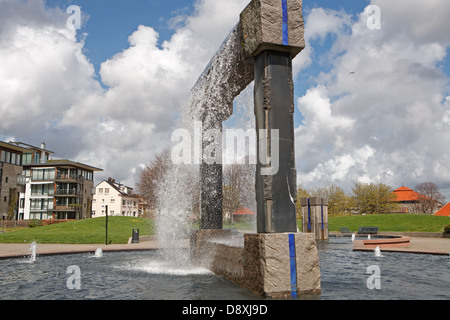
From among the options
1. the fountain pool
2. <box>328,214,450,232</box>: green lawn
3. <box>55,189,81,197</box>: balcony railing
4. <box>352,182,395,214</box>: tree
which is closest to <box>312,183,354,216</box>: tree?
→ <box>352,182,395,214</box>: tree

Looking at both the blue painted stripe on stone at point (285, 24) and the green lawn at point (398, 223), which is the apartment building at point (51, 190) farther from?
the blue painted stripe on stone at point (285, 24)

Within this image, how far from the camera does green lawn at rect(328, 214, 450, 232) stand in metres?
27.8

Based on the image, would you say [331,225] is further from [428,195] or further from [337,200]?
[428,195]

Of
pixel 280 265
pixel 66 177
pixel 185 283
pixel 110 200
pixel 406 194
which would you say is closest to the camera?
pixel 280 265

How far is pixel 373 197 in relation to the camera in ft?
199

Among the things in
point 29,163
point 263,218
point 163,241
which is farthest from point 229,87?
point 29,163

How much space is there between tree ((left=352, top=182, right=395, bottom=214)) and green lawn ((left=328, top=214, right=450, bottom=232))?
26293 millimetres

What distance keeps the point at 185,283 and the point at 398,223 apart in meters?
29.8

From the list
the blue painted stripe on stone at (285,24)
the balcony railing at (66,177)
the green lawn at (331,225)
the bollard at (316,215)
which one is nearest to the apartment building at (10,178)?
the balcony railing at (66,177)

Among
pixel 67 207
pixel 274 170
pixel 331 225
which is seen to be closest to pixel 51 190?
pixel 67 207

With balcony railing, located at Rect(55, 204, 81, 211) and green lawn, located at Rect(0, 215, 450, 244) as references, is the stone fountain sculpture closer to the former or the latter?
green lawn, located at Rect(0, 215, 450, 244)

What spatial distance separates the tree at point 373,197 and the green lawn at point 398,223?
1035 inches

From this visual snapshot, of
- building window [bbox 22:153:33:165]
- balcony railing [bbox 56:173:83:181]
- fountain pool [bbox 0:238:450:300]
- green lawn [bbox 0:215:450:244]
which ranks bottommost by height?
green lawn [bbox 0:215:450:244]

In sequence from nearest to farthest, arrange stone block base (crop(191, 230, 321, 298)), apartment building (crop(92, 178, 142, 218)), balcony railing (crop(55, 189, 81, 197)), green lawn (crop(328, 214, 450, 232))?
stone block base (crop(191, 230, 321, 298))
green lawn (crop(328, 214, 450, 232))
balcony railing (crop(55, 189, 81, 197))
apartment building (crop(92, 178, 142, 218))
